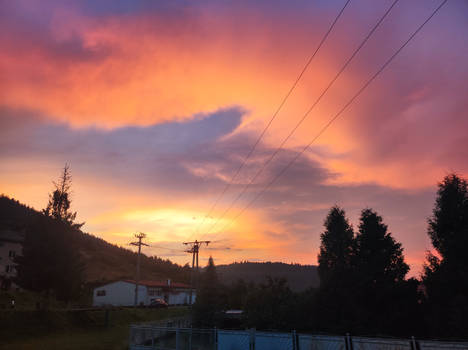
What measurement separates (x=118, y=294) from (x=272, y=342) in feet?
227

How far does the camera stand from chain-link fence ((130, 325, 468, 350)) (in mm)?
14344

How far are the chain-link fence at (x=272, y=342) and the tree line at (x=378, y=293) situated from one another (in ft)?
21.9

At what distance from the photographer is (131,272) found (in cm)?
15162

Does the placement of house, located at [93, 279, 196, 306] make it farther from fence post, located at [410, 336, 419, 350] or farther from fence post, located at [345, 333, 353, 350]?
fence post, located at [410, 336, 419, 350]

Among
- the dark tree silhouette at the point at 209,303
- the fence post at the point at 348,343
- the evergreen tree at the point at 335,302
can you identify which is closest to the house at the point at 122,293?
the dark tree silhouette at the point at 209,303

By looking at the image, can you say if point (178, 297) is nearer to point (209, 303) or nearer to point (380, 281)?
point (209, 303)

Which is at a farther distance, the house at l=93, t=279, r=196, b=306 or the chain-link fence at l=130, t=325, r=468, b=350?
the house at l=93, t=279, r=196, b=306

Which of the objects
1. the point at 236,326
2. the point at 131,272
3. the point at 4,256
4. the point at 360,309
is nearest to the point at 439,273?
the point at 360,309

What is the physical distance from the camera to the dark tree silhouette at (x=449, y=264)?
26.7 m

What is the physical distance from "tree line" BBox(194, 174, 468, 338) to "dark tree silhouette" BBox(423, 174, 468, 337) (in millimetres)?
55

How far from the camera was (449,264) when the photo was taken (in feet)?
98.6

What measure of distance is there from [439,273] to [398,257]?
31.3 feet

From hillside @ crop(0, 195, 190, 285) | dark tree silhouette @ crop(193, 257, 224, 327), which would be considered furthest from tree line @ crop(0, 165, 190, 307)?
hillside @ crop(0, 195, 190, 285)

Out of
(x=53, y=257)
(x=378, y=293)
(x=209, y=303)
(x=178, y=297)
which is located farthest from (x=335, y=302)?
(x=178, y=297)
